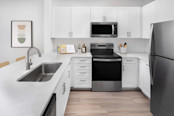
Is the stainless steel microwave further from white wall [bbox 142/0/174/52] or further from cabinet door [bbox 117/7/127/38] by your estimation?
white wall [bbox 142/0/174/52]

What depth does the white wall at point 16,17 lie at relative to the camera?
4.61 metres

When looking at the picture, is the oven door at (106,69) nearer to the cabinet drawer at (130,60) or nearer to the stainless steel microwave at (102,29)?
the cabinet drawer at (130,60)

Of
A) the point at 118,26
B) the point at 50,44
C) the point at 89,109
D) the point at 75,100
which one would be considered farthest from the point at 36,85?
the point at 118,26

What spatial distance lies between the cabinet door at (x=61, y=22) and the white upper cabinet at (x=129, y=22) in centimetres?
126

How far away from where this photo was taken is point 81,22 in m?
4.45

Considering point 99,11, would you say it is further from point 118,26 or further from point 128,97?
point 128,97

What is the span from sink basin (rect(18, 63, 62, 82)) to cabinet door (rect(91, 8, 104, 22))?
1.98m

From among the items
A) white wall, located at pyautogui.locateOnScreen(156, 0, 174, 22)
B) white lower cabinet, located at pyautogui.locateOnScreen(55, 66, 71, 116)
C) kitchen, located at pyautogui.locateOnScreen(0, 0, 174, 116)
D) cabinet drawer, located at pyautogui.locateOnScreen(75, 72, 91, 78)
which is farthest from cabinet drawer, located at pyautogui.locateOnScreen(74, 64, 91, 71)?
white wall, located at pyautogui.locateOnScreen(156, 0, 174, 22)

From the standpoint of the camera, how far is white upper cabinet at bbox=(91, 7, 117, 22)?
14.4 feet

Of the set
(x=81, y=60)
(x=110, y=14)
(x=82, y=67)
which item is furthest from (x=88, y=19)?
(x=82, y=67)


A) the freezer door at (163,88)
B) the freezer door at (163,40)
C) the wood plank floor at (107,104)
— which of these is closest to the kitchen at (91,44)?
the wood plank floor at (107,104)

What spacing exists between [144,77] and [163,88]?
1385mm

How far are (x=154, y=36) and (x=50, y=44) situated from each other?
2.69 m

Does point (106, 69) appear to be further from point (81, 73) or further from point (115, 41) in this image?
point (115, 41)
